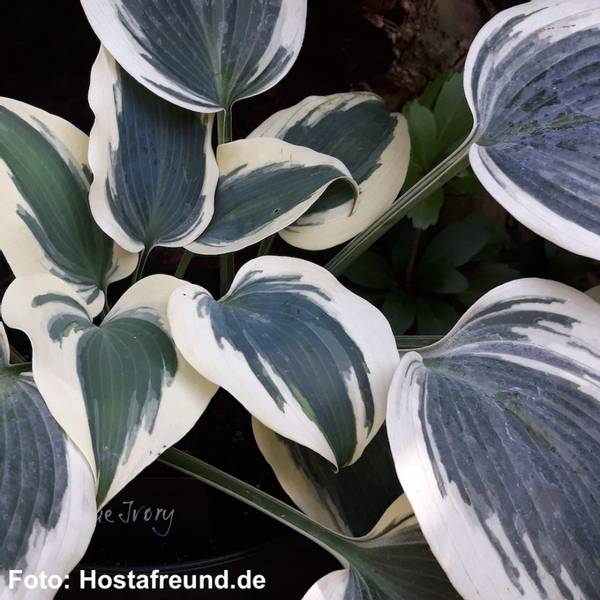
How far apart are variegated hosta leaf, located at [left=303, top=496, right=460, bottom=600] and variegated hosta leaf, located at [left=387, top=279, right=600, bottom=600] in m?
0.09

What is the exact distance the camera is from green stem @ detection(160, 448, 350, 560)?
1.94 feet

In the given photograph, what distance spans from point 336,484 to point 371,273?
365 millimetres

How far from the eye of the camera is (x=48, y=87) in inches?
37.8

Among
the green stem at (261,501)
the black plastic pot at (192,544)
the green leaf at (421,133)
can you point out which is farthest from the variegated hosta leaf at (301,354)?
the green leaf at (421,133)

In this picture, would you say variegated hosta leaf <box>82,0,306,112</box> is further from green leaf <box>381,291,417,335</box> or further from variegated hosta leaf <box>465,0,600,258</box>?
green leaf <box>381,291,417,335</box>

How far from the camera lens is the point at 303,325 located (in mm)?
571

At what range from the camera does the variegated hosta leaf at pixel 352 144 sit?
0.75 meters

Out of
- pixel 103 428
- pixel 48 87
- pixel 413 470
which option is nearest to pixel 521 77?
pixel 413 470

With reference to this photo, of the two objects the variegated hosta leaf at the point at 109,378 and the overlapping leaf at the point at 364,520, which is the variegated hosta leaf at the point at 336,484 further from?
the variegated hosta leaf at the point at 109,378

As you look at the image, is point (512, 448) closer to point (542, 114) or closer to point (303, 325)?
point (303, 325)

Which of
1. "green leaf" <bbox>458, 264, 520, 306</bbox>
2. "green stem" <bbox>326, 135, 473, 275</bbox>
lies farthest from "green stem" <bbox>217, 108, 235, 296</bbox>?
"green leaf" <bbox>458, 264, 520, 306</bbox>

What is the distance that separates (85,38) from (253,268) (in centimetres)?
52

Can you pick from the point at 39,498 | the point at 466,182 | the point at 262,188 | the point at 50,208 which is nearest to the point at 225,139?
the point at 262,188

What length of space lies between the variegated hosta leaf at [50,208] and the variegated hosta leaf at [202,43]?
0.11 metres
